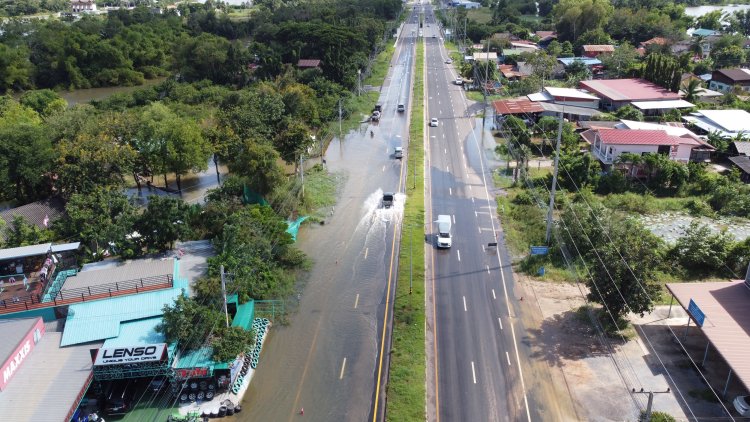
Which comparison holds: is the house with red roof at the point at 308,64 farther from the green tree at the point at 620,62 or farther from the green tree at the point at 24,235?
the green tree at the point at 24,235

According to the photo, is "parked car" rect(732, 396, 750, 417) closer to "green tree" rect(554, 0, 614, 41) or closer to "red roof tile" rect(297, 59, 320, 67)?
"red roof tile" rect(297, 59, 320, 67)

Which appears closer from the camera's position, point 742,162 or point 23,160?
point 23,160

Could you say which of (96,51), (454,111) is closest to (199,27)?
(96,51)

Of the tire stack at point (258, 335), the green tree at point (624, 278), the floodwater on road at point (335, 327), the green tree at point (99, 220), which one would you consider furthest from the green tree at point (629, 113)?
the green tree at point (99, 220)

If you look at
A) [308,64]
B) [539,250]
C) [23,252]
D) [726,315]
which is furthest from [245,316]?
[308,64]

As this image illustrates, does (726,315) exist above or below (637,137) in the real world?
below

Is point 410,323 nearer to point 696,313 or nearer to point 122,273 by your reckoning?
point 696,313

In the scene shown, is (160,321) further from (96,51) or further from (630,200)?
(96,51)
